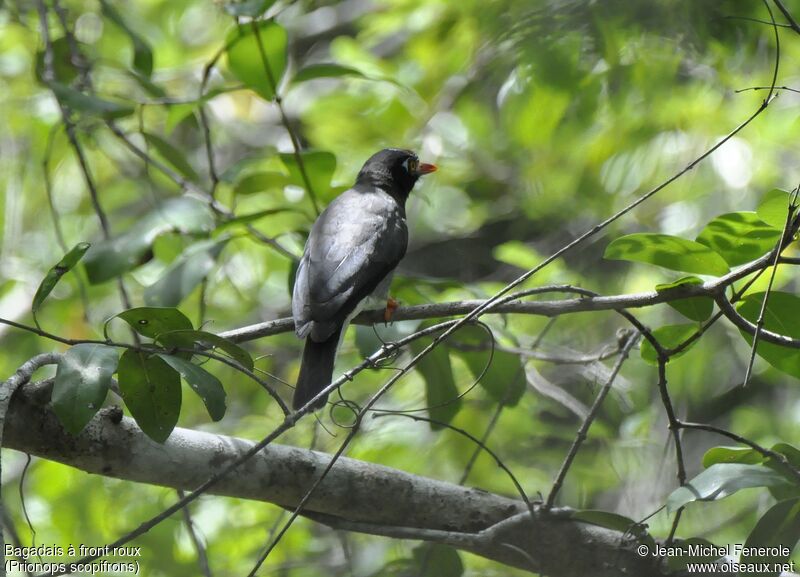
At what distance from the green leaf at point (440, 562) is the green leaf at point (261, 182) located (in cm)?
178

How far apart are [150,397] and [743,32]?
7.79 ft

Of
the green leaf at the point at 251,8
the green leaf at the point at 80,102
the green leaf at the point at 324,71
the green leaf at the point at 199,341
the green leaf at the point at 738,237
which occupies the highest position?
the green leaf at the point at 251,8

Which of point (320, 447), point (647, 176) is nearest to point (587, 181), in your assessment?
point (647, 176)

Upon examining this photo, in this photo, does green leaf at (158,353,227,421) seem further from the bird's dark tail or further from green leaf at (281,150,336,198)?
green leaf at (281,150,336,198)

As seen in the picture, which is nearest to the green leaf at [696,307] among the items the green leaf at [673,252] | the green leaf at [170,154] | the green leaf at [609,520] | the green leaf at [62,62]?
the green leaf at [673,252]

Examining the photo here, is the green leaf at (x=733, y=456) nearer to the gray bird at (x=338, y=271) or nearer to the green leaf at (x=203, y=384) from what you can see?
the gray bird at (x=338, y=271)

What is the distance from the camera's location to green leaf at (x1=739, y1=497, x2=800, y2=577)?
2.36 meters

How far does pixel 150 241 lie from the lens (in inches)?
147

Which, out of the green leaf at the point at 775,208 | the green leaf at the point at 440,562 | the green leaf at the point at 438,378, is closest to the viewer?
the green leaf at the point at 775,208

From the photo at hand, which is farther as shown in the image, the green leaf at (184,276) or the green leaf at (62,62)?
the green leaf at (62,62)

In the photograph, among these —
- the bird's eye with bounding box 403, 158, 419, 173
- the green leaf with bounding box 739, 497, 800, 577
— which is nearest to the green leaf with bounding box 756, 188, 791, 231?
the green leaf with bounding box 739, 497, 800, 577

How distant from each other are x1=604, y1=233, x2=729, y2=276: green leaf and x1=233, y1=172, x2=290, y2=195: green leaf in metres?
1.78

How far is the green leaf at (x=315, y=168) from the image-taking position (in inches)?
145

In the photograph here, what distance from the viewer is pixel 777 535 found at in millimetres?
2379
